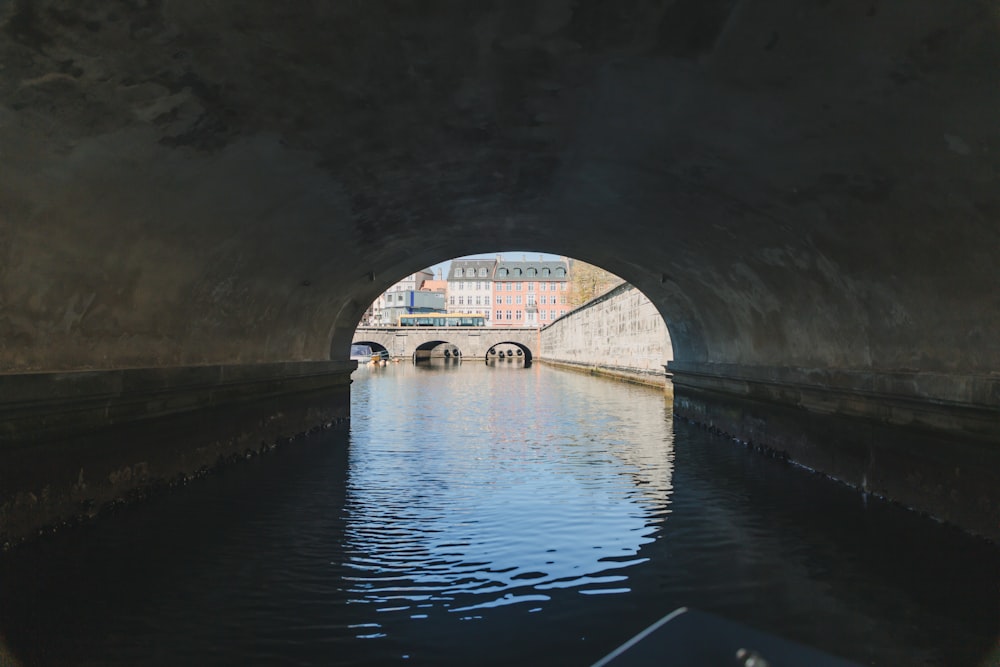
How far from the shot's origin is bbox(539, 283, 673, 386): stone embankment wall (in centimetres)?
2727

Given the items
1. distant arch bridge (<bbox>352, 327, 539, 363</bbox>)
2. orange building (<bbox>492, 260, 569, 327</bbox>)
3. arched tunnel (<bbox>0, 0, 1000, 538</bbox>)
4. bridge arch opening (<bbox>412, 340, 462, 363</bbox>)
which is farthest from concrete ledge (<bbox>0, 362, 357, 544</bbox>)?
orange building (<bbox>492, 260, 569, 327</bbox>)

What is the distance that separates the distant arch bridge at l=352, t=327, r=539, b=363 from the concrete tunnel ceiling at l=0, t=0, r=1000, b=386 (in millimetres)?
67966

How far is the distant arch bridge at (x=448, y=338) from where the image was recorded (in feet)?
259

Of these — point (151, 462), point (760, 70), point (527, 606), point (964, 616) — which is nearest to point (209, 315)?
point (151, 462)

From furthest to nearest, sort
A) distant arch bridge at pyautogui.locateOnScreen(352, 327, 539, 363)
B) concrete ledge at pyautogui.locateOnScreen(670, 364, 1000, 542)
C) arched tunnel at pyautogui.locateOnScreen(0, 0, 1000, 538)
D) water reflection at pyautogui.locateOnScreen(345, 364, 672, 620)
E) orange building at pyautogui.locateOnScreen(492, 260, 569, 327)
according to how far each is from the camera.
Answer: orange building at pyautogui.locateOnScreen(492, 260, 569, 327)
distant arch bridge at pyautogui.locateOnScreen(352, 327, 539, 363)
concrete ledge at pyautogui.locateOnScreen(670, 364, 1000, 542)
water reflection at pyautogui.locateOnScreen(345, 364, 672, 620)
arched tunnel at pyautogui.locateOnScreen(0, 0, 1000, 538)

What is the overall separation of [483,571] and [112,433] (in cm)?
479

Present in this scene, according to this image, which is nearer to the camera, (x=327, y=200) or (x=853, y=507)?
(x=853, y=507)

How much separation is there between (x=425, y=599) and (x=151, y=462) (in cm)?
522

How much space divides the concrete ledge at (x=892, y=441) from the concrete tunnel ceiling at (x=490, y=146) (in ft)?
1.82

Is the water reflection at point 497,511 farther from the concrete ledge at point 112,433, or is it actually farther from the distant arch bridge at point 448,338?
the distant arch bridge at point 448,338

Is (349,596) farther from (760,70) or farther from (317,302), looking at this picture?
(317,302)

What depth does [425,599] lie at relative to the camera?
562 cm

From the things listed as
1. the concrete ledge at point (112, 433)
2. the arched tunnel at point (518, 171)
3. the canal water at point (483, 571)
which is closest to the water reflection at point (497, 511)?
the canal water at point (483, 571)

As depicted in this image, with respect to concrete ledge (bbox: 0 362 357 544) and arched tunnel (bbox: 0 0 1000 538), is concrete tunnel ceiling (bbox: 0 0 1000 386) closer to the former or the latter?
arched tunnel (bbox: 0 0 1000 538)
